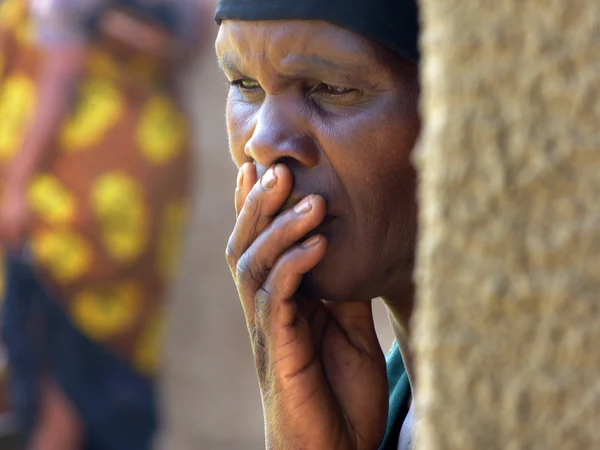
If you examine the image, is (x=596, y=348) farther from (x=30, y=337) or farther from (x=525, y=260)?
(x=30, y=337)

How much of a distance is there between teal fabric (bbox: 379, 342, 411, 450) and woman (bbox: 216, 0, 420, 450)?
189mm

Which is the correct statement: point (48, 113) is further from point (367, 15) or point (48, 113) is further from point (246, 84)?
point (367, 15)

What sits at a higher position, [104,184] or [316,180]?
Result: [316,180]

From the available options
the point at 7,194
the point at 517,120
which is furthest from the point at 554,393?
the point at 7,194

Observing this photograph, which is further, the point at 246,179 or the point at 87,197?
the point at 87,197

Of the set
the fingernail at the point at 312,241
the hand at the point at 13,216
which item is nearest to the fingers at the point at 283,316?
the fingernail at the point at 312,241

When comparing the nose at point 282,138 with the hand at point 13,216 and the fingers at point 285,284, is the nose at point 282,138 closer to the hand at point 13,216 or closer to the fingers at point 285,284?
the fingers at point 285,284

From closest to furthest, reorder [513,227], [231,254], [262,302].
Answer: [513,227]
[262,302]
[231,254]

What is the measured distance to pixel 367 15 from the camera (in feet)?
6.00

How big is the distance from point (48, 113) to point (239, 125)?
5143 mm

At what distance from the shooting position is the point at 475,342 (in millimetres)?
881

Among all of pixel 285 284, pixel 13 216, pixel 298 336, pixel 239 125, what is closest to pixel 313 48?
pixel 239 125

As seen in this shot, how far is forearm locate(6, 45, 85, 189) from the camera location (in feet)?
22.7

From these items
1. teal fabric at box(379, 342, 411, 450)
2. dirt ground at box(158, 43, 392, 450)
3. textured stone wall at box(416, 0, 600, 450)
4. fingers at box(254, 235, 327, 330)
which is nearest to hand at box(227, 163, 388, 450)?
fingers at box(254, 235, 327, 330)
